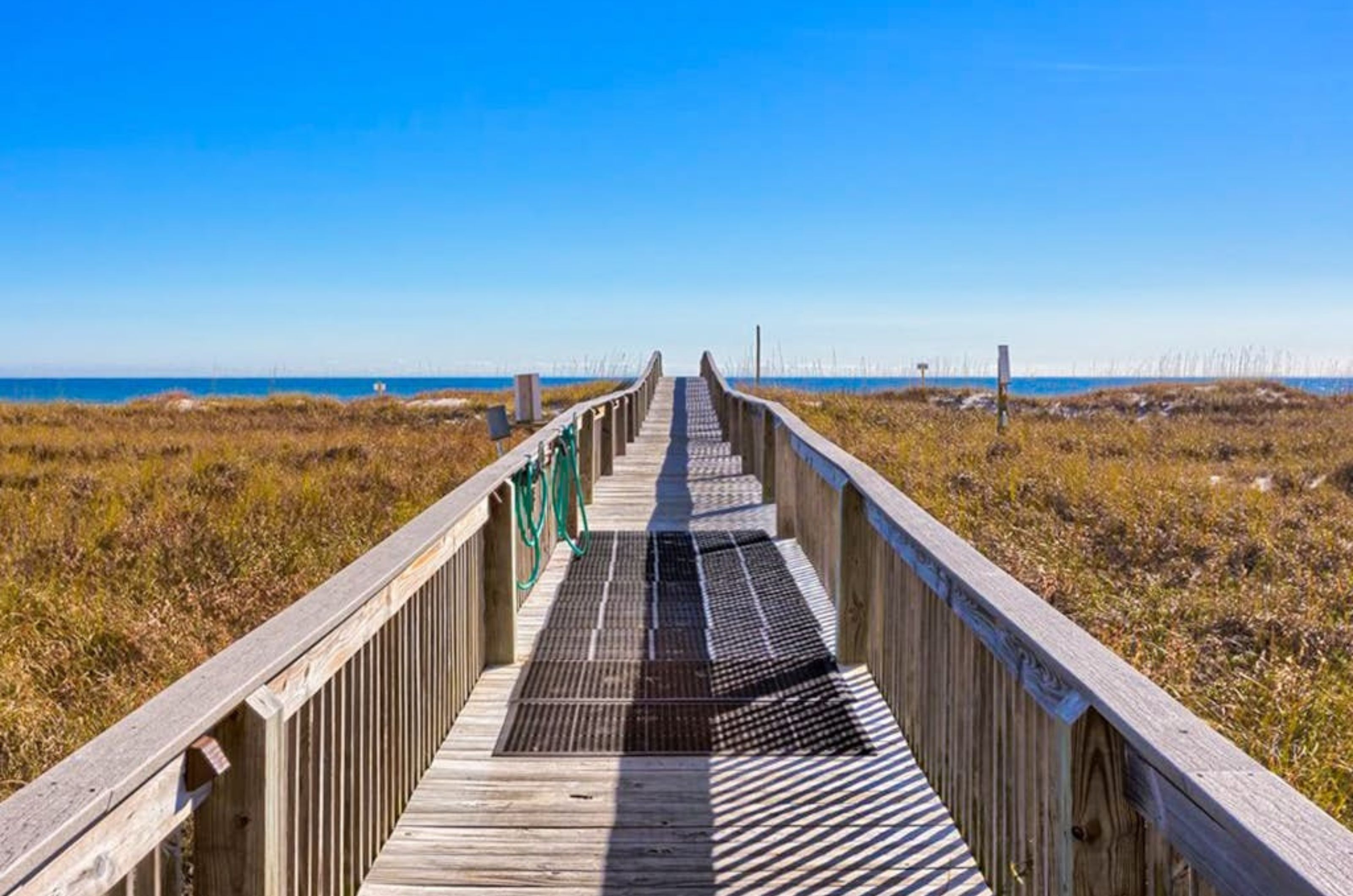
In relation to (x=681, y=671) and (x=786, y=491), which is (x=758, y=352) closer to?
(x=786, y=491)

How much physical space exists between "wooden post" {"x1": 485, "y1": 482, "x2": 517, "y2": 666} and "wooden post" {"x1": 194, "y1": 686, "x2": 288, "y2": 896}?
2.99 m

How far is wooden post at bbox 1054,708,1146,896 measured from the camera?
2.10m

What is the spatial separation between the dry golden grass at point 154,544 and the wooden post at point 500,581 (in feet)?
4.62

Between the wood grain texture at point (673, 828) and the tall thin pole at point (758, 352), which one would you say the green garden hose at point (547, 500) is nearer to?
the wood grain texture at point (673, 828)

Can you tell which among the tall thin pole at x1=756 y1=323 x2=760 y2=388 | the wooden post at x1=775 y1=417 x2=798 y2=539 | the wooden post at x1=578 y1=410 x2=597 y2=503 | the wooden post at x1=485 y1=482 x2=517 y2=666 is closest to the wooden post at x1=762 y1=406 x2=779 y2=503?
the wooden post at x1=775 y1=417 x2=798 y2=539

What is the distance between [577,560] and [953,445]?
7632 mm

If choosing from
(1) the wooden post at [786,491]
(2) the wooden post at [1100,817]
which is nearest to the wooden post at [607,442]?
(1) the wooden post at [786,491]

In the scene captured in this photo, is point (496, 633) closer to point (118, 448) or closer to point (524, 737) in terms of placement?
point (524, 737)

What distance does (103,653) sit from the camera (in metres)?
5.21

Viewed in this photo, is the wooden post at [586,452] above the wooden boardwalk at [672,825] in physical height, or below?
above

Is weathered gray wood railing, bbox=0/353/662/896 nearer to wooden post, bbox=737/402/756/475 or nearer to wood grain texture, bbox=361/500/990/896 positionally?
wood grain texture, bbox=361/500/990/896

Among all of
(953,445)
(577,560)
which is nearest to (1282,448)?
(953,445)

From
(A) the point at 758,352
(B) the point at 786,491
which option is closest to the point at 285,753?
(B) the point at 786,491

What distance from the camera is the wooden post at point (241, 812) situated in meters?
2.12
